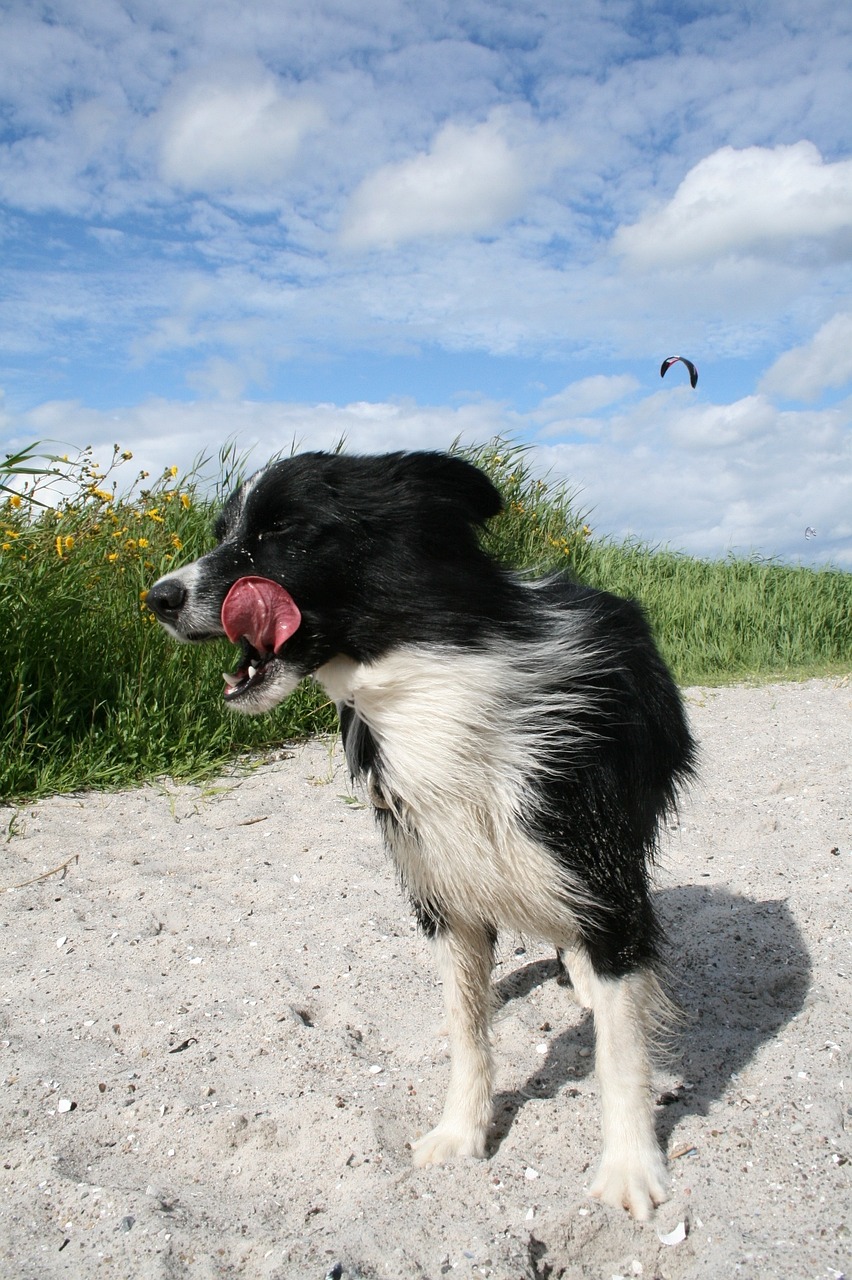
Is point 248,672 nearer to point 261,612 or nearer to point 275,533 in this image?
point 261,612

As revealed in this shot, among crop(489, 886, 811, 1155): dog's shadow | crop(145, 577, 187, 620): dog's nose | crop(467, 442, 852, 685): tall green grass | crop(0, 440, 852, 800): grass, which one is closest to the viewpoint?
crop(145, 577, 187, 620): dog's nose

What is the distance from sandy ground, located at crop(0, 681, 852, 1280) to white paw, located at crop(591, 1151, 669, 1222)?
0.03m

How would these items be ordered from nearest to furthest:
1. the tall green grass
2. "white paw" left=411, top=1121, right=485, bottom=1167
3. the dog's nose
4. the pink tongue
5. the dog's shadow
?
1. the pink tongue
2. the dog's nose
3. "white paw" left=411, top=1121, right=485, bottom=1167
4. the dog's shadow
5. the tall green grass

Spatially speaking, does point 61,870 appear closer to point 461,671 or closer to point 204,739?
point 204,739

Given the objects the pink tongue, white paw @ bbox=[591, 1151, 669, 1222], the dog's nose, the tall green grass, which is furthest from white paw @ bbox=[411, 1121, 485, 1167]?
the tall green grass

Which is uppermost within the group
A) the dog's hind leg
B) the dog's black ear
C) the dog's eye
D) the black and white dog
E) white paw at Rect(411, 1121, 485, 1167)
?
the dog's black ear

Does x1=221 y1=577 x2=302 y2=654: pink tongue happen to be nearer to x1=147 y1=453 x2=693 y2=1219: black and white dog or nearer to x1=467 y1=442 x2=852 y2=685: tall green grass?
x1=147 y1=453 x2=693 y2=1219: black and white dog

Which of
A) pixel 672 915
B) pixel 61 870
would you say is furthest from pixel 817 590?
pixel 61 870

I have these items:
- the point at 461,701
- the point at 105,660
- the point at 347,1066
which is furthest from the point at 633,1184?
the point at 105,660

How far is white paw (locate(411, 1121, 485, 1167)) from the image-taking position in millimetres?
2412

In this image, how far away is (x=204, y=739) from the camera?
5.38 metres

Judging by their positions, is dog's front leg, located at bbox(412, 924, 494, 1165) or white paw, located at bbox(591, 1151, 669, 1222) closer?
white paw, located at bbox(591, 1151, 669, 1222)

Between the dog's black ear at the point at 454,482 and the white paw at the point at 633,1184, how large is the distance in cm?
158

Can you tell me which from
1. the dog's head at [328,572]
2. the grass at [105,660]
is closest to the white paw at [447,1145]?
the dog's head at [328,572]
